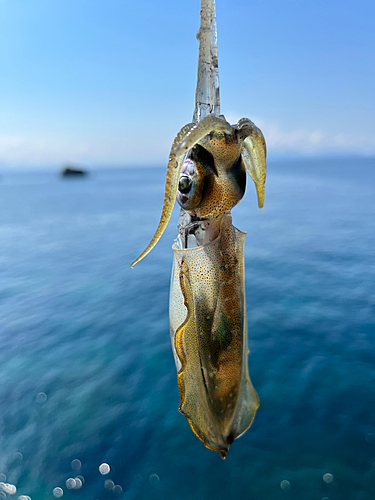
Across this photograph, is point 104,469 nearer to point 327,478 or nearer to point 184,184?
point 327,478

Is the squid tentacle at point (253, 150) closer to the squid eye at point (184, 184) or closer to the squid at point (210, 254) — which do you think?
the squid at point (210, 254)

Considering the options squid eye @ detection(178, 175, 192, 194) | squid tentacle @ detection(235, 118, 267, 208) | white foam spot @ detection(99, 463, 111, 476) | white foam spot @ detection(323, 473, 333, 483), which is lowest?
white foam spot @ detection(99, 463, 111, 476)

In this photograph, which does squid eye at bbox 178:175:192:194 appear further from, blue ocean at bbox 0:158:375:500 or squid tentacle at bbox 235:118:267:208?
blue ocean at bbox 0:158:375:500

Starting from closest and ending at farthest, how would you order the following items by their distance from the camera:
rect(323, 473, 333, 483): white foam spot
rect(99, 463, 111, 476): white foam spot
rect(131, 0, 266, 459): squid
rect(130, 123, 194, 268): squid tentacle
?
rect(130, 123, 194, 268): squid tentacle
rect(131, 0, 266, 459): squid
rect(323, 473, 333, 483): white foam spot
rect(99, 463, 111, 476): white foam spot

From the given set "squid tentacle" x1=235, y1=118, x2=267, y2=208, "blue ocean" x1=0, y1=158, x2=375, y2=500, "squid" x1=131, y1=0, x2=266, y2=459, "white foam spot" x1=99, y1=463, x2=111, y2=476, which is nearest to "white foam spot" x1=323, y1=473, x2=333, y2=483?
"blue ocean" x1=0, y1=158, x2=375, y2=500

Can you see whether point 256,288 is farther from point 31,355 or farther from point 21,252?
point 21,252

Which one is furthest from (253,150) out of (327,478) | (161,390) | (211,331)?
(161,390)
